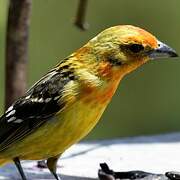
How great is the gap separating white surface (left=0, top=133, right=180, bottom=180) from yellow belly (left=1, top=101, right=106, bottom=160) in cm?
27

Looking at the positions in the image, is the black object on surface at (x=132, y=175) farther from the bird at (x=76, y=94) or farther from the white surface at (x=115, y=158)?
the white surface at (x=115, y=158)

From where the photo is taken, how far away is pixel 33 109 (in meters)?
6.31

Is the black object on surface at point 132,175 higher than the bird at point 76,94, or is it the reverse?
the bird at point 76,94

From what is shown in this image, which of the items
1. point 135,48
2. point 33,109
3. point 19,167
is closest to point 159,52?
point 135,48

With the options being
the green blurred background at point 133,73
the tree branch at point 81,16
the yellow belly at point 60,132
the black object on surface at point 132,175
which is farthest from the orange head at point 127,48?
the green blurred background at point 133,73

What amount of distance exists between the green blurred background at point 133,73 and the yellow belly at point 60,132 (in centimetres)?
586

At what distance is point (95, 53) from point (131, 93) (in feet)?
20.5

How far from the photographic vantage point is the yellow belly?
19.7 ft

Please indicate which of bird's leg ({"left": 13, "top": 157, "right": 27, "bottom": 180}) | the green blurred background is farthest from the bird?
the green blurred background

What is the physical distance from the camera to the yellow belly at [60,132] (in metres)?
6.01

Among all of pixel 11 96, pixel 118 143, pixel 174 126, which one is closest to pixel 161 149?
pixel 118 143

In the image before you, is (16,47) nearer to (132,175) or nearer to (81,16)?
(81,16)

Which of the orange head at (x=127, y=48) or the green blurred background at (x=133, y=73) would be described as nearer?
the orange head at (x=127, y=48)

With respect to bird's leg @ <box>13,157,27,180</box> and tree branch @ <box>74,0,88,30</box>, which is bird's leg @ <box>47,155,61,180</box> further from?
tree branch @ <box>74,0,88,30</box>
